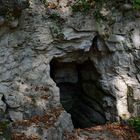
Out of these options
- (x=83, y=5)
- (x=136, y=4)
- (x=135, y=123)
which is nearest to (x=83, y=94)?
(x=135, y=123)

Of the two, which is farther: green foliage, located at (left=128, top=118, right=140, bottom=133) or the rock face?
green foliage, located at (left=128, top=118, right=140, bottom=133)

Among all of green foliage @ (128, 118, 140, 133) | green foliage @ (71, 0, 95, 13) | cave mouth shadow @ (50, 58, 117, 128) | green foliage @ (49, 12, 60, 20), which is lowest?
green foliage @ (128, 118, 140, 133)

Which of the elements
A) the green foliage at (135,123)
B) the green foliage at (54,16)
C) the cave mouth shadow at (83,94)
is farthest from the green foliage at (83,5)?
the green foliage at (135,123)

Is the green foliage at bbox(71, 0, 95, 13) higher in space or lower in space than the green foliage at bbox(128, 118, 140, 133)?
higher

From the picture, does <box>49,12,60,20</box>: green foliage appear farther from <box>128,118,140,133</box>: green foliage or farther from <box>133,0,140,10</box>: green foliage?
<box>128,118,140,133</box>: green foliage

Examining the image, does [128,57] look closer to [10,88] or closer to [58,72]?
[58,72]

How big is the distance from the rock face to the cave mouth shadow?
0.13ft

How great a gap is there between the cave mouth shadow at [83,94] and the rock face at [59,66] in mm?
39

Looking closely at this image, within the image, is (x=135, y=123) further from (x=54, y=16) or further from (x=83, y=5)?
(x=54, y=16)

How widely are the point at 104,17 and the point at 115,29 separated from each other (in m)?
0.57

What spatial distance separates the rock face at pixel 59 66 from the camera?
33.1 ft

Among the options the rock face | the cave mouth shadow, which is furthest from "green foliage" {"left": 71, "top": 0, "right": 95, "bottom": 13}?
the cave mouth shadow

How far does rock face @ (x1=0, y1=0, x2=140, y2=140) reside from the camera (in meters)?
10.1

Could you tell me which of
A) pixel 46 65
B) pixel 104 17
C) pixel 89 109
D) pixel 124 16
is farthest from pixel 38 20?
pixel 89 109
